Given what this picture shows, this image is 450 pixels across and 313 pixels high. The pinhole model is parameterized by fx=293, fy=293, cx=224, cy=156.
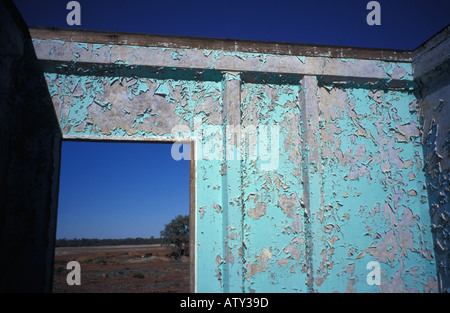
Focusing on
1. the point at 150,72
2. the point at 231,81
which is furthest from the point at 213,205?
the point at 150,72

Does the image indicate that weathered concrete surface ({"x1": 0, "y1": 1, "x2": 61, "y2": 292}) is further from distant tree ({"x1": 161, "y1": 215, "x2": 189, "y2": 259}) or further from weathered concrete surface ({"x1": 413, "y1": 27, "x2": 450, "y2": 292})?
distant tree ({"x1": 161, "y1": 215, "x2": 189, "y2": 259})

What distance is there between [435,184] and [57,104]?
14.6 feet

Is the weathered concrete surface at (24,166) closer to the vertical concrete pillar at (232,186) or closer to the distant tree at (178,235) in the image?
the vertical concrete pillar at (232,186)

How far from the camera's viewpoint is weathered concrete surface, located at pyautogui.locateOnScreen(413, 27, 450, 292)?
10.9 ft

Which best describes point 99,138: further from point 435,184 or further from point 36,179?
point 435,184

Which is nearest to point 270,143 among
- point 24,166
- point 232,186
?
point 232,186

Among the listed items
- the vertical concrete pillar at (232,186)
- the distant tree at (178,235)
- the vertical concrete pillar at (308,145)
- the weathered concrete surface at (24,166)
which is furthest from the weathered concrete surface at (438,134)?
the distant tree at (178,235)

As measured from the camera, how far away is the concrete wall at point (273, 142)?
10.6 feet

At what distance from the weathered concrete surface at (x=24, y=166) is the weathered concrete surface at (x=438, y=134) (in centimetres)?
427

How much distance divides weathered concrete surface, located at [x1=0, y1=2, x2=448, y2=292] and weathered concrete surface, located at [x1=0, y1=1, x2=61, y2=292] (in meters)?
0.02

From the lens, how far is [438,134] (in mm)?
3463

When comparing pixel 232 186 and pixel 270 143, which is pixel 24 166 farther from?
pixel 270 143

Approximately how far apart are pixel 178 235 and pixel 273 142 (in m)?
17.4

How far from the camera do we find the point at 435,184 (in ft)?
11.4
